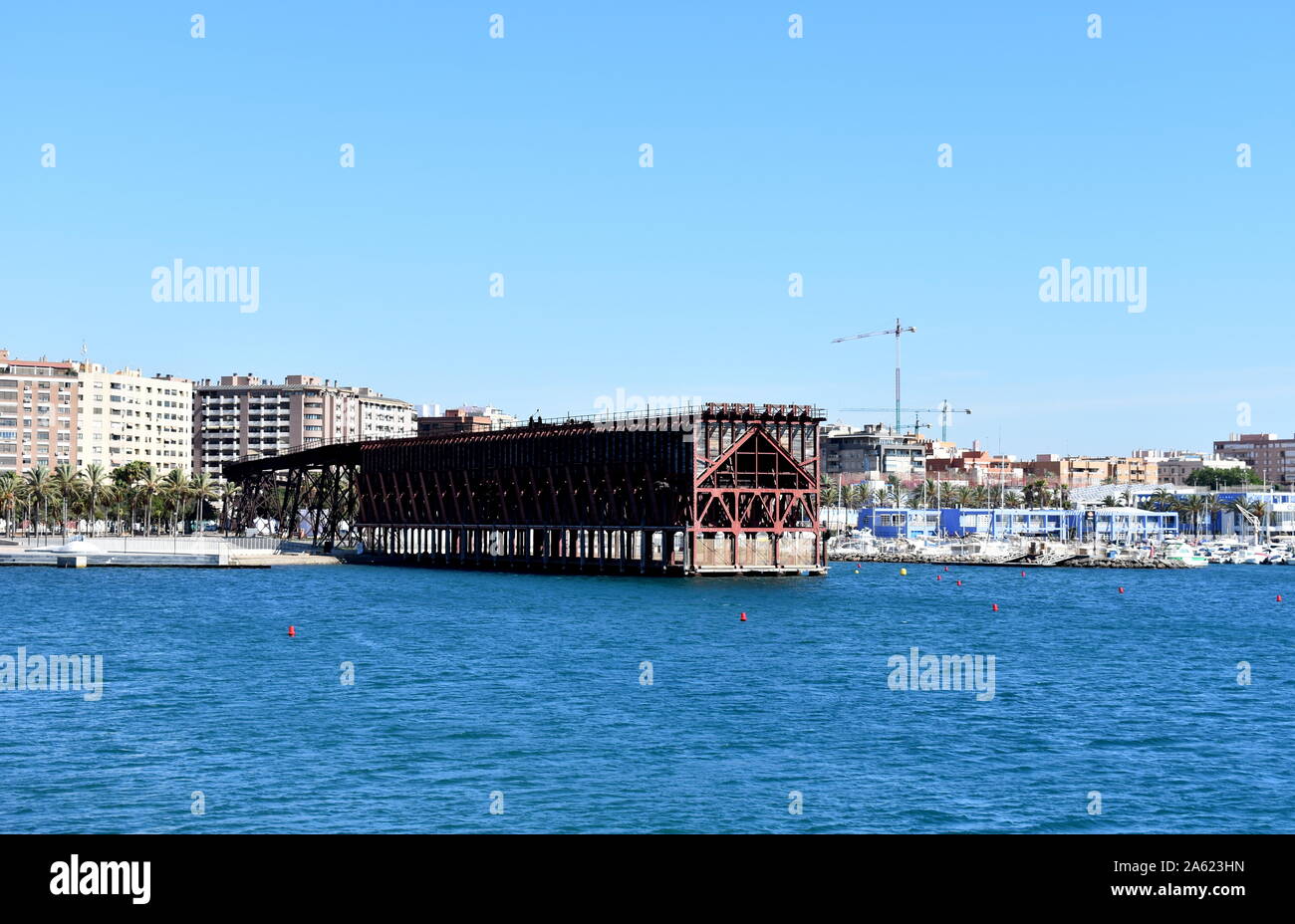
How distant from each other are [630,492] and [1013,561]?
7271cm

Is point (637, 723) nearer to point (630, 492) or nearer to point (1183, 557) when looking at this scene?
point (630, 492)

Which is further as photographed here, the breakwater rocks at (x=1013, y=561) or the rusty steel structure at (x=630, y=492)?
the breakwater rocks at (x=1013, y=561)

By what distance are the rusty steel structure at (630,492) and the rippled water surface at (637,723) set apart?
3071cm

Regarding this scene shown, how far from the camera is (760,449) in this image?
414ft

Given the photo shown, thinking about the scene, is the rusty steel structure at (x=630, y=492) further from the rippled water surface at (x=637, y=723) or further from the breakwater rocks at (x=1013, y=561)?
the breakwater rocks at (x=1013, y=561)

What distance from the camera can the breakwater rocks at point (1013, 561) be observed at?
179875 millimetres

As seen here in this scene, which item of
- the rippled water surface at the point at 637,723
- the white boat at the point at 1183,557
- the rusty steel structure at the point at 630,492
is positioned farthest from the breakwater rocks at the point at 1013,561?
the rippled water surface at the point at 637,723

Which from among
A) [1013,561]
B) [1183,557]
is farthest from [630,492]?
[1183,557]

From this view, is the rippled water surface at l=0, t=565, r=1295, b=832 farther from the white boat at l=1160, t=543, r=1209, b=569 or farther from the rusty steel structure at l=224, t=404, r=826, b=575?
the white boat at l=1160, t=543, r=1209, b=569

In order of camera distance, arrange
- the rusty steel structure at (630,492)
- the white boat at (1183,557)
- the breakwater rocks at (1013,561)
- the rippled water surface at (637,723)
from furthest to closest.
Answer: the white boat at (1183,557) → the breakwater rocks at (1013,561) → the rusty steel structure at (630,492) → the rippled water surface at (637,723)

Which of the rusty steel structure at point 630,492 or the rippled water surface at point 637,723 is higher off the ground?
the rusty steel structure at point 630,492

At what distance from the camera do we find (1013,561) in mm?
184500
